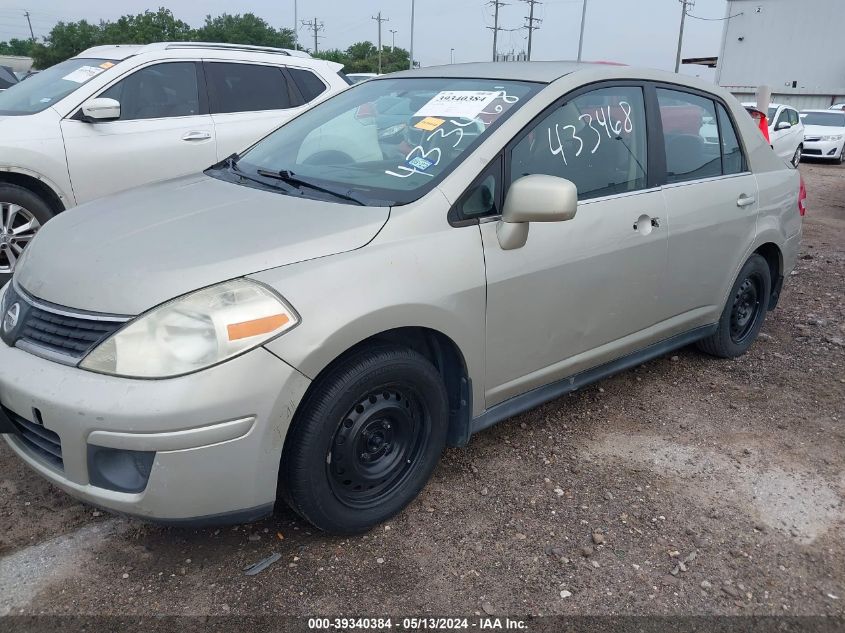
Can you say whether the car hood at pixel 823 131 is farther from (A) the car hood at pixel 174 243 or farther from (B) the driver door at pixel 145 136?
(A) the car hood at pixel 174 243

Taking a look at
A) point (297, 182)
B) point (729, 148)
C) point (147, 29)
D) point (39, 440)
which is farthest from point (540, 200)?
point (147, 29)

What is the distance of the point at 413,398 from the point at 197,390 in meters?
0.86

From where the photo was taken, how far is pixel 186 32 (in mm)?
54469

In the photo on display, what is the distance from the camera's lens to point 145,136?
5.25 m

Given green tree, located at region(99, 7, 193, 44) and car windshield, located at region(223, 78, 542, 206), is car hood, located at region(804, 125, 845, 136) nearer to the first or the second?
car windshield, located at region(223, 78, 542, 206)

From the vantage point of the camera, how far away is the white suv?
4820 mm

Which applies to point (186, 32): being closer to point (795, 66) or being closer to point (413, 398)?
point (795, 66)

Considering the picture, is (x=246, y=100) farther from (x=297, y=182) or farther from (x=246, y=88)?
(x=297, y=182)

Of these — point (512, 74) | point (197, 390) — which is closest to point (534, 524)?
point (197, 390)

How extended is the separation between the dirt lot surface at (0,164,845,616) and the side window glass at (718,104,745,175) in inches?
53.7

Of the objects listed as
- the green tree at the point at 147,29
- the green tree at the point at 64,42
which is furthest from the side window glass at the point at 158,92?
the green tree at the point at 64,42

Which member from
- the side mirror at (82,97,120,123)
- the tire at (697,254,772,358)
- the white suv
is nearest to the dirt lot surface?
the tire at (697,254,772,358)

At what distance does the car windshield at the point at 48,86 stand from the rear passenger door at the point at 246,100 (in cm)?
82

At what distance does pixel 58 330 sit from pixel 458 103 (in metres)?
1.80
